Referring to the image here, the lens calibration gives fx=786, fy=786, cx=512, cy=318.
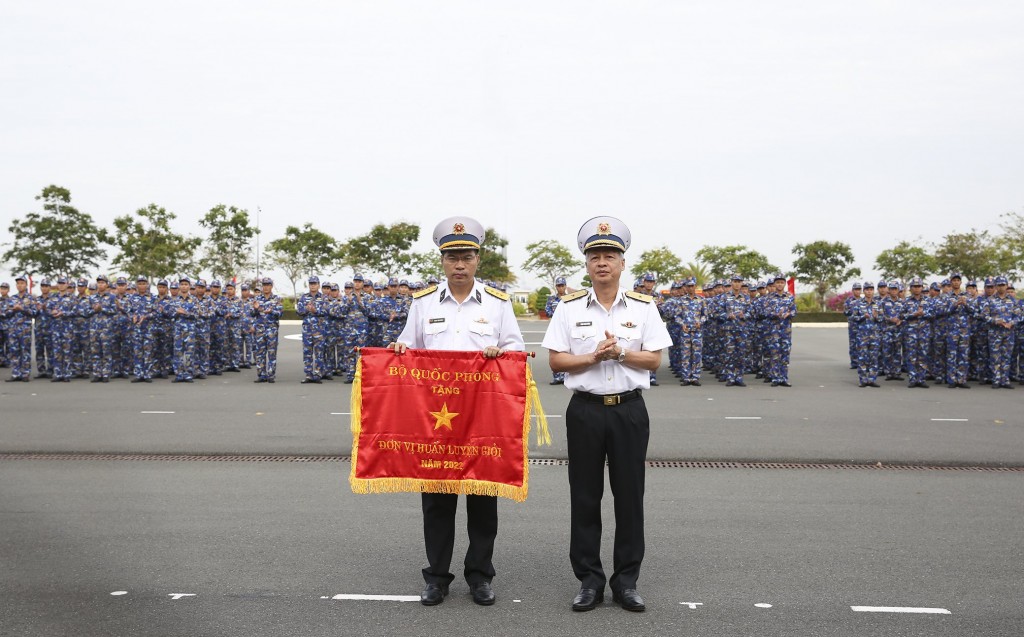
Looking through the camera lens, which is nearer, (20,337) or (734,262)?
(20,337)

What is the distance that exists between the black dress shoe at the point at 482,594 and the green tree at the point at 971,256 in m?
51.6

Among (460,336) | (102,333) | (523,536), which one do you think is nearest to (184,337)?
(102,333)

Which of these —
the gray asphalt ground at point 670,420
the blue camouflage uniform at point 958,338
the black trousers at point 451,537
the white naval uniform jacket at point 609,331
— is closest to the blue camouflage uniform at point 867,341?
the gray asphalt ground at point 670,420

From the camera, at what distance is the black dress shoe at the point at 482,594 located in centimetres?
434

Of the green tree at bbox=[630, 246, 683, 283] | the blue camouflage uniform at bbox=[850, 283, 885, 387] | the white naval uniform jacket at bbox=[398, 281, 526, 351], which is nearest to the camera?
the white naval uniform jacket at bbox=[398, 281, 526, 351]

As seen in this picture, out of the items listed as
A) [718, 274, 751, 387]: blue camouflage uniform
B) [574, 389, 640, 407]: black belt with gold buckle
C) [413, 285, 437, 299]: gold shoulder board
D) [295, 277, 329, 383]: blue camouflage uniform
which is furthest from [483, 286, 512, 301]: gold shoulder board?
[718, 274, 751, 387]: blue camouflage uniform

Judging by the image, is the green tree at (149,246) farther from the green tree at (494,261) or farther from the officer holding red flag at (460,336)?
the officer holding red flag at (460,336)

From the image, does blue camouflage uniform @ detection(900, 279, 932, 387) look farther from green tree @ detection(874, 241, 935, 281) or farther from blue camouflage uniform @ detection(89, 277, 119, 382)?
green tree @ detection(874, 241, 935, 281)

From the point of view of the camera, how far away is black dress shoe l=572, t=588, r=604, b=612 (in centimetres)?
423

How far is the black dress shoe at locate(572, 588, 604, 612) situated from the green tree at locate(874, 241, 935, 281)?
5348cm

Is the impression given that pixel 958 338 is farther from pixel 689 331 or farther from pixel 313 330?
pixel 313 330

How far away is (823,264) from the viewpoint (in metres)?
56.2

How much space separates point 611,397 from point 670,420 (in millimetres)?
6697

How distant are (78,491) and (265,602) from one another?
346 cm
